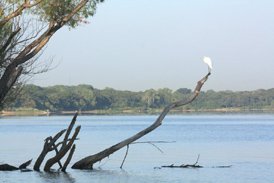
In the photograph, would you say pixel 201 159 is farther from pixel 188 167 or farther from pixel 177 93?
pixel 177 93

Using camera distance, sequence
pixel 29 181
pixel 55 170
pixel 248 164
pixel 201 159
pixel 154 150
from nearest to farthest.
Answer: pixel 29 181
pixel 55 170
pixel 248 164
pixel 201 159
pixel 154 150

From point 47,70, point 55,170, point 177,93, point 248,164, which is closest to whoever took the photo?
point 47,70

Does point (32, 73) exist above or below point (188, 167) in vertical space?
above

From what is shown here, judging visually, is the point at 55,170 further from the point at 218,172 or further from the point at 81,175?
the point at 218,172

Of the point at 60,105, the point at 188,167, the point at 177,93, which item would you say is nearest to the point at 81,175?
the point at 188,167

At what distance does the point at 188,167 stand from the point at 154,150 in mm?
14571

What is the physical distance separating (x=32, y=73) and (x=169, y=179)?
931cm

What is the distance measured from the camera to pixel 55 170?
117 ft

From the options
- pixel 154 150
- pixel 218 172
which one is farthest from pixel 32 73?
pixel 154 150

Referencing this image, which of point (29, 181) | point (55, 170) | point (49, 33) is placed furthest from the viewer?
point (55, 170)

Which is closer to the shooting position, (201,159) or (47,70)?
(47,70)

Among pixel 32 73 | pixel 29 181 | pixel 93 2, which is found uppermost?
pixel 93 2

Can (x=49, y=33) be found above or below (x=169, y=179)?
above

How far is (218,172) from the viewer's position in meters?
36.4
